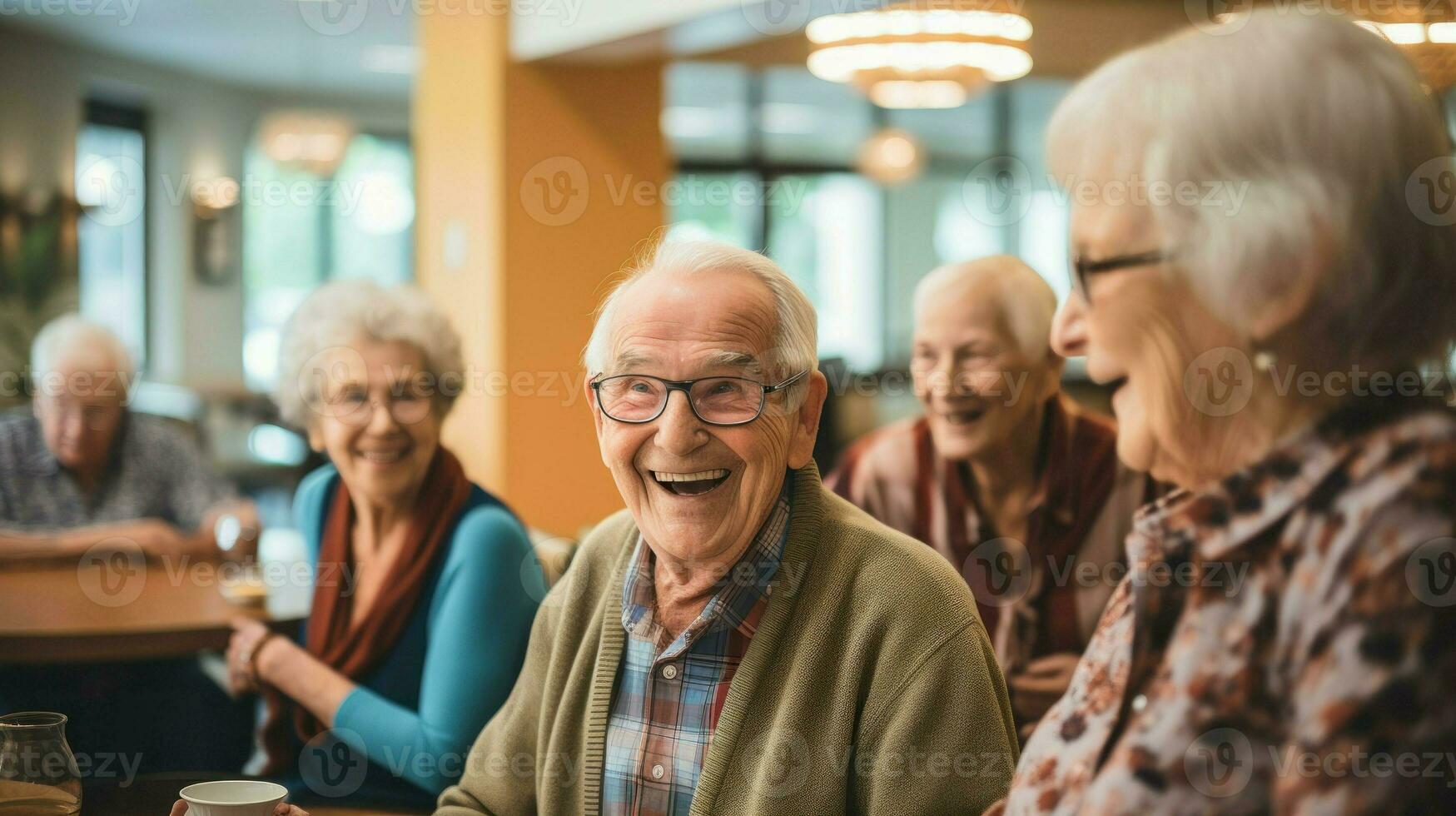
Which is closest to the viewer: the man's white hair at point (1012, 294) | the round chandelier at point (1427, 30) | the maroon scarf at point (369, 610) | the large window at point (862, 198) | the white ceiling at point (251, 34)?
the maroon scarf at point (369, 610)

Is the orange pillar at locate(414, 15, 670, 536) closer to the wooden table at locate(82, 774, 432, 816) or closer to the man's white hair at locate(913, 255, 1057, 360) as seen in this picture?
the man's white hair at locate(913, 255, 1057, 360)

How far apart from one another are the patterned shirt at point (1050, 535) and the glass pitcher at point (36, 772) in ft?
4.15

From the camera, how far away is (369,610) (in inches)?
81.2

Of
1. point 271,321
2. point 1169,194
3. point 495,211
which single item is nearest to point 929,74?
point 495,211

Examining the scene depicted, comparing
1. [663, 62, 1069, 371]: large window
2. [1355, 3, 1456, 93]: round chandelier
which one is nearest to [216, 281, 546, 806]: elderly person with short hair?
[1355, 3, 1456, 93]: round chandelier

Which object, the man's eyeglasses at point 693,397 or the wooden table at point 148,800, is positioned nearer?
the man's eyeglasses at point 693,397

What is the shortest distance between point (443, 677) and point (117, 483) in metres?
2.10

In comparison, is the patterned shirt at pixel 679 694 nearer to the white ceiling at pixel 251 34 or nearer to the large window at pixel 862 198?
the white ceiling at pixel 251 34

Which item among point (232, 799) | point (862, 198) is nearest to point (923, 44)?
Result: point (232, 799)

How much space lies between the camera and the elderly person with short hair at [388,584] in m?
1.92

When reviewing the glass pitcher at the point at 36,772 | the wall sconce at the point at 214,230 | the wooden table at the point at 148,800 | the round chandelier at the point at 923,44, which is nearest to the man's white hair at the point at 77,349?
the wooden table at the point at 148,800

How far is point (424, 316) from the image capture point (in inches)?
85.7

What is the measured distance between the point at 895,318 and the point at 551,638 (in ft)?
38.2

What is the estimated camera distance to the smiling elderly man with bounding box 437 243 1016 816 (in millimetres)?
1366
